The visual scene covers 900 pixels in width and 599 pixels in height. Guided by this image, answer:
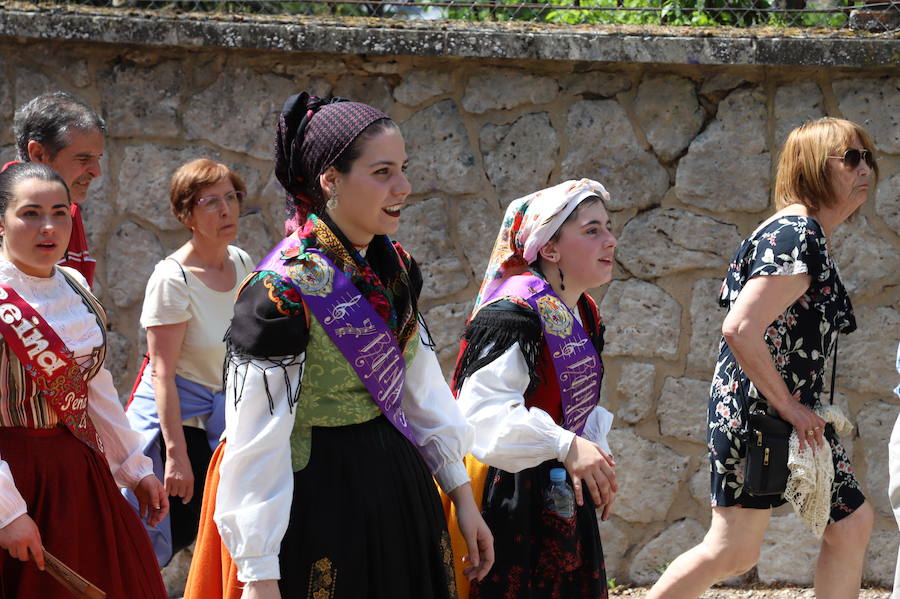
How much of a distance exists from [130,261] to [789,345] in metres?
2.64

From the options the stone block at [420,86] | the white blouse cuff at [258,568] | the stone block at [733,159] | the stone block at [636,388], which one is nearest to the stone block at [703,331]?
the stone block at [636,388]

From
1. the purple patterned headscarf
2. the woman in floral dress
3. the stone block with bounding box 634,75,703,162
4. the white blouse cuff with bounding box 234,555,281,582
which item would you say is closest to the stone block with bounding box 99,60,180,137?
the stone block with bounding box 634,75,703,162

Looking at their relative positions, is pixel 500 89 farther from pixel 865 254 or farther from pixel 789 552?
pixel 789 552

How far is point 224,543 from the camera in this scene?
2240 millimetres

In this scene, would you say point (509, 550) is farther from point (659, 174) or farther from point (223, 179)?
point (659, 174)

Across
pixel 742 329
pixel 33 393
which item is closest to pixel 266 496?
pixel 33 393

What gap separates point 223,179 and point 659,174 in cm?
178

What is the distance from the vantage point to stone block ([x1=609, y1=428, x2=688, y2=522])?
4727 mm

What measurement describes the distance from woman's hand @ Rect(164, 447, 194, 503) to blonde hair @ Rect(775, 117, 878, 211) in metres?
2.16

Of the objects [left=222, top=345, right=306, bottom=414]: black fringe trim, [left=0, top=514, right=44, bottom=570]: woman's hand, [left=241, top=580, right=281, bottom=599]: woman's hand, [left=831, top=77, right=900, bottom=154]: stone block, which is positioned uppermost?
[left=831, top=77, right=900, bottom=154]: stone block

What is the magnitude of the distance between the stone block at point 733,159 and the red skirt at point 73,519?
107 inches

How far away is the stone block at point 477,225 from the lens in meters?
4.68

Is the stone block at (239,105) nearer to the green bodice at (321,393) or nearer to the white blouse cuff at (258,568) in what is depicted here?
the green bodice at (321,393)

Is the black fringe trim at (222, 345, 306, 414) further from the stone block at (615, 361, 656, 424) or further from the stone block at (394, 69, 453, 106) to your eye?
the stone block at (615, 361, 656, 424)
